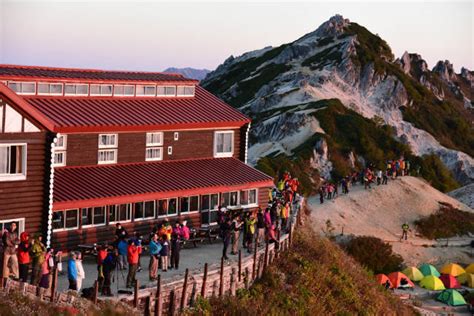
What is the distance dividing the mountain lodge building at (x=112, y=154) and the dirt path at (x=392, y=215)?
20072 millimetres

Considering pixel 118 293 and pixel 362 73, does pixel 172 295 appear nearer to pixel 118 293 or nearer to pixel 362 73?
pixel 118 293

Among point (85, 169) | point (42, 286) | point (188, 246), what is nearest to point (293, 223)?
point (188, 246)

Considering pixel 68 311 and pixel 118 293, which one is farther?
pixel 118 293

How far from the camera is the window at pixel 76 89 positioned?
42.8 meters

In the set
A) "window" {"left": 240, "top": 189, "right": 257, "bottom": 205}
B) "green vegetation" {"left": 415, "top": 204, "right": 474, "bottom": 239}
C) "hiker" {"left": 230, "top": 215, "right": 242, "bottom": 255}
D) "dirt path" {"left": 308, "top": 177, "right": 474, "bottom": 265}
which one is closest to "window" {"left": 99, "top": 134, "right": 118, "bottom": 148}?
"hiker" {"left": 230, "top": 215, "right": 242, "bottom": 255}

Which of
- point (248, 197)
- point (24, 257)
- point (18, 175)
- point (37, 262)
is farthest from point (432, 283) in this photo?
point (37, 262)

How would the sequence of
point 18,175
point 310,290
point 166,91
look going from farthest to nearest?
point 166,91 → point 310,290 → point 18,175

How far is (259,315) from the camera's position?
33344 millimetres

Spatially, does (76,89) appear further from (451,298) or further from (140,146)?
(451,298)

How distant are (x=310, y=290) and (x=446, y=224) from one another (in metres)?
40.7

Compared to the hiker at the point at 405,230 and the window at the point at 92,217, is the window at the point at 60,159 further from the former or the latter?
the hiker at the point at 405,230

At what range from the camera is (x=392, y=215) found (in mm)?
75125

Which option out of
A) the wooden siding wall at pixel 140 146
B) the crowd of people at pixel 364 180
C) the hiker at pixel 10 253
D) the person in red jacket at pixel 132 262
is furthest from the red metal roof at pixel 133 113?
the crowd of people at pixel 364 180

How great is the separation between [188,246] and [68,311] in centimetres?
1660
